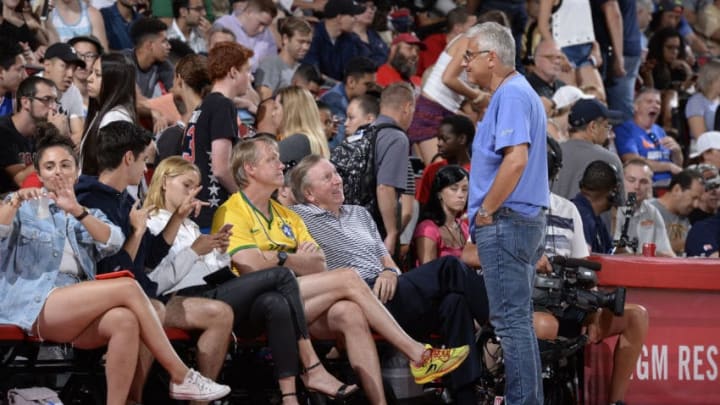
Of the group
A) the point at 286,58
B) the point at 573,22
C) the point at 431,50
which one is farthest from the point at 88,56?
the point at 573,22

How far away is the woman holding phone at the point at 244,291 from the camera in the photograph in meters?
7.34

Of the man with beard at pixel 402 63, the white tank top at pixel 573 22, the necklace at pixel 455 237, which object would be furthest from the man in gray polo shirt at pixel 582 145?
the white tank top at pixel 573 22

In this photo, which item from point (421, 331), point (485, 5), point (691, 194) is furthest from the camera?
point (485, 5)

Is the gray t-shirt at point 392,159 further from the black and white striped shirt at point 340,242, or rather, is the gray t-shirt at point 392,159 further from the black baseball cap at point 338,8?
→ the black baseball cap at point 338,8

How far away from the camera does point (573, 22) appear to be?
43.4ft

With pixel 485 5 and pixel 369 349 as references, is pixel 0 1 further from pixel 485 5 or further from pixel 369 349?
pixel 485 5

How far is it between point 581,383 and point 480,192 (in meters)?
1.86

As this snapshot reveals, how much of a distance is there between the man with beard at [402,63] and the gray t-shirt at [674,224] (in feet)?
8.38

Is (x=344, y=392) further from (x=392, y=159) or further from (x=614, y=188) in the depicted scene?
(x=614, y=188)

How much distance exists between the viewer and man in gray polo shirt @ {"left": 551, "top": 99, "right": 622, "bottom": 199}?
1023 centimetres

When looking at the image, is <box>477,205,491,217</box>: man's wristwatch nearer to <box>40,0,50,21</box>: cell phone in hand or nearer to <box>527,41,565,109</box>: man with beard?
<box>40,0,50,21</box>: cell phone in hand

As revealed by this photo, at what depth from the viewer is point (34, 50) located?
34.1 ft

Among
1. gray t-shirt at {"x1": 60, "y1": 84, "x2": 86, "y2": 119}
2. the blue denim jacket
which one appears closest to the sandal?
the blue denim jacket

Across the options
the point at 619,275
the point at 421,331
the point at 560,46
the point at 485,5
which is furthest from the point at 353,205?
the point at 485,5
